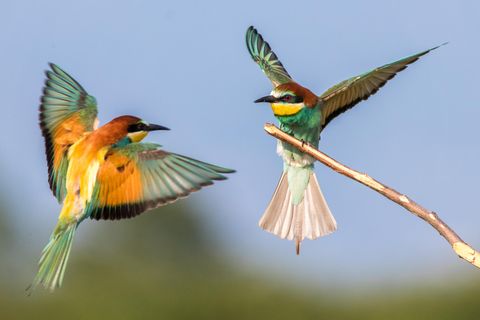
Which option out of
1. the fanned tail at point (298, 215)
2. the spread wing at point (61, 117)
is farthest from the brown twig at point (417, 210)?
the fanned tail at point (298, 215)

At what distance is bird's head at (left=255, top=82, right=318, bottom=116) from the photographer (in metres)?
4.08

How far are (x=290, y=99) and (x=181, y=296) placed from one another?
9871mm

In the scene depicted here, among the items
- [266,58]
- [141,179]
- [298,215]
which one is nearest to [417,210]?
[141,179]

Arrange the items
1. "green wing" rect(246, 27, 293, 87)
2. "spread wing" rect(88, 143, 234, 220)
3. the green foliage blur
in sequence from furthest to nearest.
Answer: the green foliage blur
"green wing" rect(246, 27, 293, 87)
"spread wing" rect(88, 143, 234, 220)

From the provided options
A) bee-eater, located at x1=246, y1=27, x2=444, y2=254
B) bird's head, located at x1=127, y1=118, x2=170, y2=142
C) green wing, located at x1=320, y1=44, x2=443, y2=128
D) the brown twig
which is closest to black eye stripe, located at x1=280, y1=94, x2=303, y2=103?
bee-eater, located at x1=246, y1=27, x2=444, y2=254

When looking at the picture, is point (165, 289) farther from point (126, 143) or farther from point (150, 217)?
point (126, 143)

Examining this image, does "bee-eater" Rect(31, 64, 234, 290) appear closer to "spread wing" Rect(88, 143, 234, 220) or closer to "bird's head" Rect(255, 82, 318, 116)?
"spread wing" Rect(88, 143, 234, 220)

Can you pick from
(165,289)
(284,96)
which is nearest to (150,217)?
(165,289)

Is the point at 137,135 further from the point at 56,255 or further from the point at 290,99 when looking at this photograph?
the point at 290,99

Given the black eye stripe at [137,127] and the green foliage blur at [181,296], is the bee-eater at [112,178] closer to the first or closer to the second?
the black eye stripe at [137,127]

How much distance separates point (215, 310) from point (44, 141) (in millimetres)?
9422

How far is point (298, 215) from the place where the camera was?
4.30 meters

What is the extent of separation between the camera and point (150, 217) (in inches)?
880

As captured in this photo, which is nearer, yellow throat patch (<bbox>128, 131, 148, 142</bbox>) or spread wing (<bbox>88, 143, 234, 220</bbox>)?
spread wing (<bbox>88, 143, 234, 220</bbox>)
